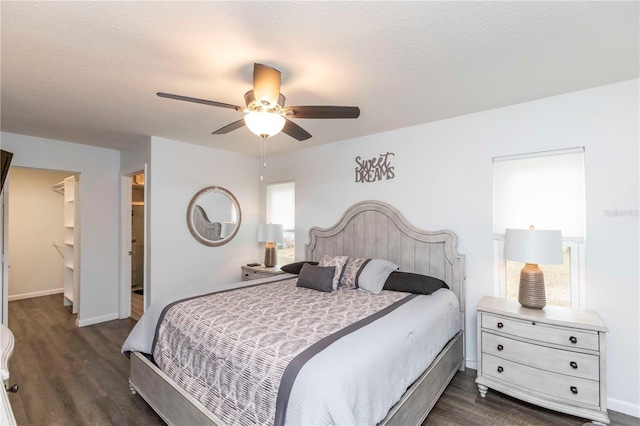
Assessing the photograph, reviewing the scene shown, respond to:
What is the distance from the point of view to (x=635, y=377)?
2246mm

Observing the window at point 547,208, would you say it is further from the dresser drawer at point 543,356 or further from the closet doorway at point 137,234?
the closet doorway at point 137,234

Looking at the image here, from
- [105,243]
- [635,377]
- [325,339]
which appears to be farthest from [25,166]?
[635,377]

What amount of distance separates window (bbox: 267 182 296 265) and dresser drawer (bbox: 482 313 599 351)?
2857 millimetres

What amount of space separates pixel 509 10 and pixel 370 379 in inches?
79.6

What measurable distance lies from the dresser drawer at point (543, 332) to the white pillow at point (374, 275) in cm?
91

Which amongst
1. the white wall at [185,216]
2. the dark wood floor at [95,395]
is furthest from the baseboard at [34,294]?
the white wall at [185,216]

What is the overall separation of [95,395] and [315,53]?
3.20 m

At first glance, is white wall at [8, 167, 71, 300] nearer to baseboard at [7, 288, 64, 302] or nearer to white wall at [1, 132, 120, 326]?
baseboard at [7, 288, 64, 302]

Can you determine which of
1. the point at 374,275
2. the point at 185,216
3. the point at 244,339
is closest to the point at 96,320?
the point at 185,216

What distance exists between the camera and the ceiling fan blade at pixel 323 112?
78.9 inches

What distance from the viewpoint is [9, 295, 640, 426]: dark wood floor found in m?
2.19

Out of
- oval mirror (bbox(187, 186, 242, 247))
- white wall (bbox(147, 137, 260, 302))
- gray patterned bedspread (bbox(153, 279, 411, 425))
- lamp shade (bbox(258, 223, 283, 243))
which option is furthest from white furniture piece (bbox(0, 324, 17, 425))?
lamp shade (bbox(258, 223, 283, 243))

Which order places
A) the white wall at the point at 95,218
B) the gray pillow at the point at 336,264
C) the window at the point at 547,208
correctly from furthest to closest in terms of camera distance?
the white wall at the point at 95,218 < the gray pillow at the point at 336,264 < the window at the point at 547,208

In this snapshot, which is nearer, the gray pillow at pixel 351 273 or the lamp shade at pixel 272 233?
the gray pillow at pixel 351 273
